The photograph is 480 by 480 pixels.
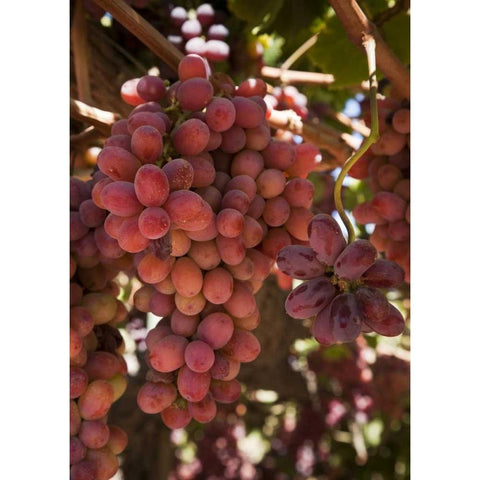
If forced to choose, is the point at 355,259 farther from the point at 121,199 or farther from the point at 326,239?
the point at 121,199

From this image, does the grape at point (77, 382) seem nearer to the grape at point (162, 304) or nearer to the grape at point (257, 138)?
the grape at point (162, 304)

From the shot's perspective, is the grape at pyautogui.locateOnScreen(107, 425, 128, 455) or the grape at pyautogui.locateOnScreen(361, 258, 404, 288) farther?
the grape at pyautogui.locateOnScreen(107, 425, 128, 455)

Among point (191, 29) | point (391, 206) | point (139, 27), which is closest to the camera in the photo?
point (139, 27)

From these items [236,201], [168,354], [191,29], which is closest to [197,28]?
[191,29]

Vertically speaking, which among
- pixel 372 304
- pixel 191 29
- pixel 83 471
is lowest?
pixel 83 471

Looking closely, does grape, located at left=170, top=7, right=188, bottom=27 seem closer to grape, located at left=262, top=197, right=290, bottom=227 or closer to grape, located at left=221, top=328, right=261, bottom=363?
grape, located at left=262, top=197, right=290, bottom=227

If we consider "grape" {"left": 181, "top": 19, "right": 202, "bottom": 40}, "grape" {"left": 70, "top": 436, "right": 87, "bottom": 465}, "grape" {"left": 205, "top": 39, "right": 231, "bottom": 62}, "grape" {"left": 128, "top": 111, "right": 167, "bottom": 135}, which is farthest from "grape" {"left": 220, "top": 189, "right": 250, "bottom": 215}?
"grape" {"left": 181, "top": 19, "right": 202, "bottom": 40}

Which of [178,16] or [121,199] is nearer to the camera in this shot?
[121,199]
